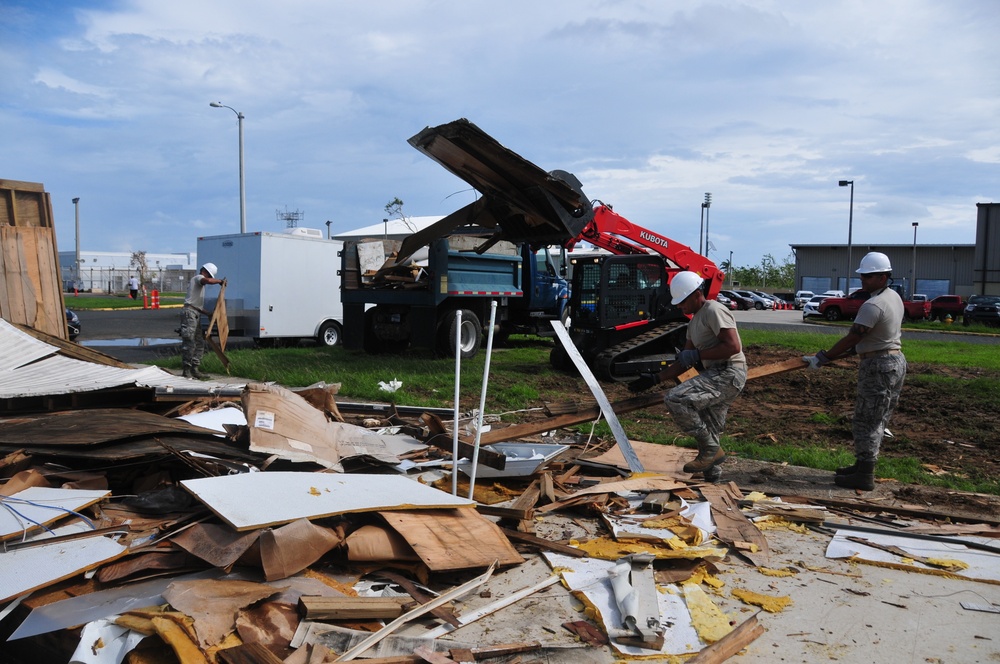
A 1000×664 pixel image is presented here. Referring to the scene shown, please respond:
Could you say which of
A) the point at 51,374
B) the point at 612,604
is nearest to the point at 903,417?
the point at 612,604

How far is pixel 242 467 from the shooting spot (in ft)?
18.4

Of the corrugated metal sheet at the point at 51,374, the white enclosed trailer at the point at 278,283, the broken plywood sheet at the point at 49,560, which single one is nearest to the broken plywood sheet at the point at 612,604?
the broken plywood sheet at the point at 49,560

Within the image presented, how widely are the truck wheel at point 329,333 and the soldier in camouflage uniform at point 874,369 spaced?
14.2 metres

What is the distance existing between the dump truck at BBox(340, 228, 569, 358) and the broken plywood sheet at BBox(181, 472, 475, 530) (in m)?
9.48

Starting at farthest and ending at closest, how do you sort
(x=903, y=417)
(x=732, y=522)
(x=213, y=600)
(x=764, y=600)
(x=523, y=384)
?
(x=523, y=384)
(x=903, y=417)
(x=732, y=522)
(x=764, y=600)
(x=213, y=600)

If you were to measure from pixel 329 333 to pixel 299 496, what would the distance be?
14.9m

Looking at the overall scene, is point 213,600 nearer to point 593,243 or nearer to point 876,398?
point 876,398

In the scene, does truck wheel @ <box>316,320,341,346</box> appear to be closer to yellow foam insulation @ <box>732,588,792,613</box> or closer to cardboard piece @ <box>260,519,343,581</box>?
cardboard piece @ <box>260,519,343,581</box>

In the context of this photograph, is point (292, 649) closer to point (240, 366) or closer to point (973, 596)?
point (973, 596)

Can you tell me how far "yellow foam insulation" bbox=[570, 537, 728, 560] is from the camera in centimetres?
456

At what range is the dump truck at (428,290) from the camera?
579 inches

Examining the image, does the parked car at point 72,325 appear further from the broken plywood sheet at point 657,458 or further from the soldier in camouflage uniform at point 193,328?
the broken plywood sheet at point 657,458

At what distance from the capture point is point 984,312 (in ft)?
112

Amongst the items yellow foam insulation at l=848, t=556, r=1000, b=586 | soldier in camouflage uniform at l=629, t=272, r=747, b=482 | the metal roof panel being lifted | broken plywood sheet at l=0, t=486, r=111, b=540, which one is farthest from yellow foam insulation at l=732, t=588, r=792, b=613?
the metal roof panel being lifted
